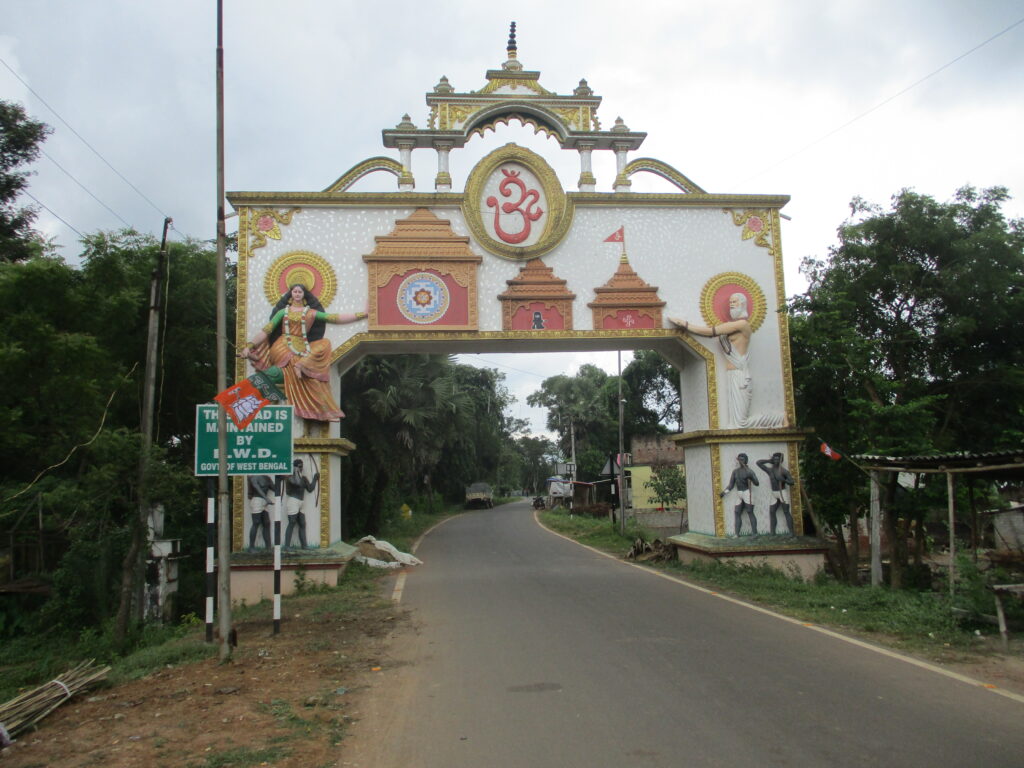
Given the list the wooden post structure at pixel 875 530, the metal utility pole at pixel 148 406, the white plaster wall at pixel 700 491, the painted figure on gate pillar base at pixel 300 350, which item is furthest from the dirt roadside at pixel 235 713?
the wooden post structure at pixel 875 530

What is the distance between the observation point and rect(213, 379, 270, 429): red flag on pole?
8180mm

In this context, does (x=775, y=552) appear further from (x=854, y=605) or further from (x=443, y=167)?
(x=443, y=167)

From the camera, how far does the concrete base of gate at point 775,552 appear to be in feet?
42.8

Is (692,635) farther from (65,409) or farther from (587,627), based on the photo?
(65,409)

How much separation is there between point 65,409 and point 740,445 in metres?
11.4

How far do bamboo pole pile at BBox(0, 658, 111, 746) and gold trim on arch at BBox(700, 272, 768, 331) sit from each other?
10.8 meters

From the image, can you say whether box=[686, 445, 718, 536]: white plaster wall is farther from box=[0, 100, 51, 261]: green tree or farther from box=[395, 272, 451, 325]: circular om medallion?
box=[0, 100, 51, 261]: green tree

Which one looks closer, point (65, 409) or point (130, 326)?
point (65, 409)

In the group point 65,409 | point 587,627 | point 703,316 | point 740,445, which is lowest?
point 587,627

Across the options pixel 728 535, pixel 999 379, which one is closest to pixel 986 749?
pixel 728 535

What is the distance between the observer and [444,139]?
13.9m

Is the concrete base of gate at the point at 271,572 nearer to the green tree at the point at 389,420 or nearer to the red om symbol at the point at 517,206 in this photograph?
the red om symbol at the point at 517,206

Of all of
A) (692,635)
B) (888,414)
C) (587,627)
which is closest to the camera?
(692,635)

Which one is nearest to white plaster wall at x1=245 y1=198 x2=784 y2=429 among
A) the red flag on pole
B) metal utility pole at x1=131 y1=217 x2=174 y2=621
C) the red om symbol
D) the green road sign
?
the red om symbol
